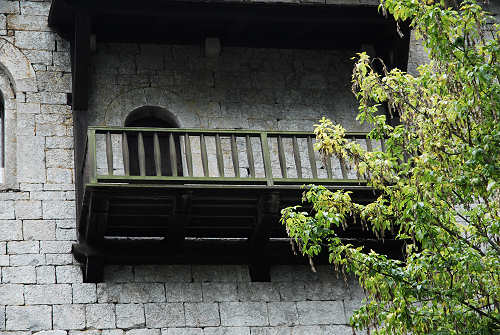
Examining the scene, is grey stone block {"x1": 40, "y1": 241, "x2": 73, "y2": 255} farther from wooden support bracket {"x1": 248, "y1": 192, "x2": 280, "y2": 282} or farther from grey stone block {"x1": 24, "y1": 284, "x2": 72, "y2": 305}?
wooden support bracket {"x1": 248, "y1": 192, "x2": 280, "y2": 282}

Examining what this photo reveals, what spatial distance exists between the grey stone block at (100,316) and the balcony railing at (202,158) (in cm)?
166

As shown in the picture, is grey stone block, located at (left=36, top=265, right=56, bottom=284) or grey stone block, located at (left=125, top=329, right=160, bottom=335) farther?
grey stone block, located at (left=36, top=265, right=56, bottom=284)

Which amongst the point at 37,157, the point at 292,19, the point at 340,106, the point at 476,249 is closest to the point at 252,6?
the point at 292,19

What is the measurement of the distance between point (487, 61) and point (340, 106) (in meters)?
5.56

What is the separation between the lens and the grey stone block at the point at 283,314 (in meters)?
13.2

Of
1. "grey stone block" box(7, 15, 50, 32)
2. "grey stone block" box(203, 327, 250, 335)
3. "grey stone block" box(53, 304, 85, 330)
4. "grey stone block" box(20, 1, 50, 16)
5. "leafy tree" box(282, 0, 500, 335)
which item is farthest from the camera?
"grey stone block" box(20, 1, 50, 16)

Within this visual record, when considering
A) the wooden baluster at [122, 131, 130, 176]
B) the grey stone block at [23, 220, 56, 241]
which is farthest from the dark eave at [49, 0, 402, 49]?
the grey stone block at [23, 220, 56, 241]

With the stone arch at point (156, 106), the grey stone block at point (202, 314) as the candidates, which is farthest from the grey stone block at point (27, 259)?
the stone arch at point (156, 106)

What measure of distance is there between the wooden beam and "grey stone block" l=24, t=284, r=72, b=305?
9.21 feet

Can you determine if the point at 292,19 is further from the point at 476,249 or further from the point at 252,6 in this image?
the point at 476,249

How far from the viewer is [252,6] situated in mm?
14406

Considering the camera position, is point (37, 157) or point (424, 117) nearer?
point (424, 117)

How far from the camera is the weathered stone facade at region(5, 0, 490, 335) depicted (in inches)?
507

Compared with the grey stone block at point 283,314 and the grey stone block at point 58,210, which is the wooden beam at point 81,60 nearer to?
the grey stone block at point 58,210
